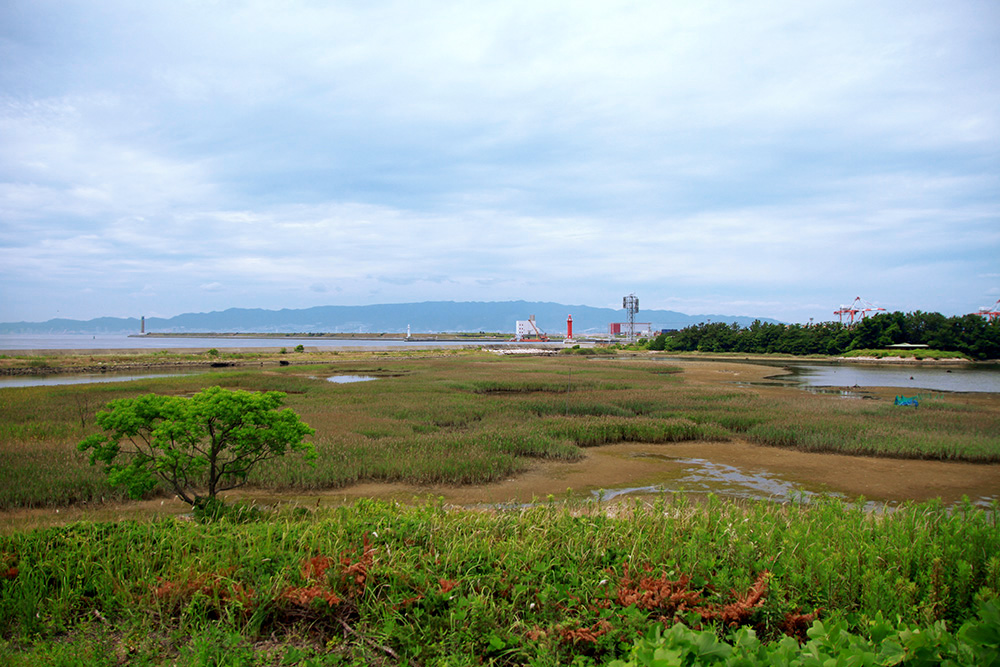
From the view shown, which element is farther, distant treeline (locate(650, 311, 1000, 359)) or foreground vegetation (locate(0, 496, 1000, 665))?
distant treeline (locate(650, 311, 1000, 359))

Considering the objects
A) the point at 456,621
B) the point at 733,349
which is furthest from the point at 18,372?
the point at 733,349

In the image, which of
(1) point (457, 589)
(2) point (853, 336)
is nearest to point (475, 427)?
(1) point (457, 589)

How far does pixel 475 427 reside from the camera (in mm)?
18859

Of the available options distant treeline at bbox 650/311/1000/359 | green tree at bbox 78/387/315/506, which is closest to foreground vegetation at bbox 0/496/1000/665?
green tree at bbox 78/387/315/506

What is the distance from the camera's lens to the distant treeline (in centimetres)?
7175

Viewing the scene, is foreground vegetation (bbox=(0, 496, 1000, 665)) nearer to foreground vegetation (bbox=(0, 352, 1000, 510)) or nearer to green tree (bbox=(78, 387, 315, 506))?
A: green tree (bbox=(78, 387, 315, 506))

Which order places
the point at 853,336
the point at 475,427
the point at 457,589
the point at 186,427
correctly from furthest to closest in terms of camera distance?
the point at 853,336, the point at 475,427, the point at 186,427, the point at 457,589

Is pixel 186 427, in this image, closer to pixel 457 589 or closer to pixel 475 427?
pixel 457 589

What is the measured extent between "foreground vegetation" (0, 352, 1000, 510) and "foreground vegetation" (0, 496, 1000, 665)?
679cm

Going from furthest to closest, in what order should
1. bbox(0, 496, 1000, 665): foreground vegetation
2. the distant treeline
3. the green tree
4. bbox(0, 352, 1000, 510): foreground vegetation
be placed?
the distant treeline
bbox(0, 352, 1000, 510): foreground vegetation
the green tree
bbox(0, 496, 1000, 665): foreground vegetation

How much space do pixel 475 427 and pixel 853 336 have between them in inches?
3295

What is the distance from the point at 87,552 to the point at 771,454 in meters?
16.9

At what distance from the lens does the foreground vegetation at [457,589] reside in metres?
3.93

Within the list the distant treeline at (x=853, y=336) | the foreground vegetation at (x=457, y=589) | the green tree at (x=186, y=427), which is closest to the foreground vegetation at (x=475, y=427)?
the green tree at (x=186, y=427)
